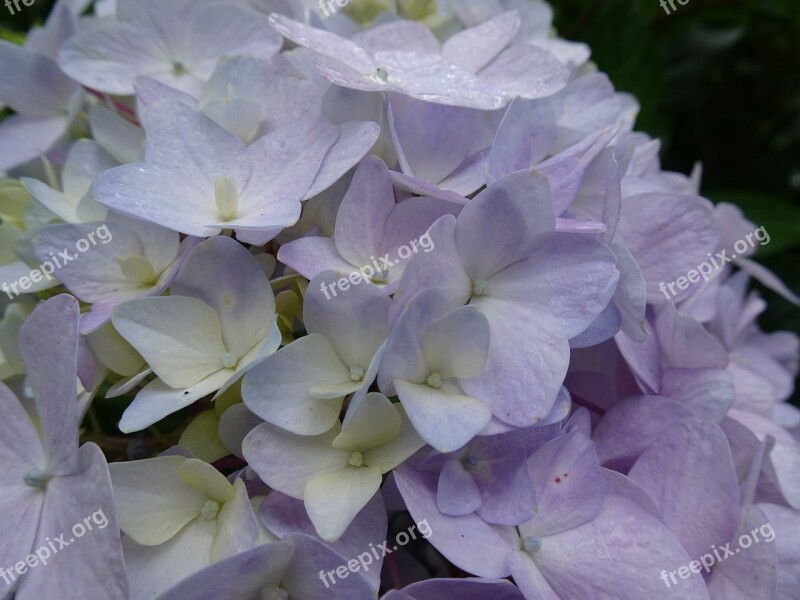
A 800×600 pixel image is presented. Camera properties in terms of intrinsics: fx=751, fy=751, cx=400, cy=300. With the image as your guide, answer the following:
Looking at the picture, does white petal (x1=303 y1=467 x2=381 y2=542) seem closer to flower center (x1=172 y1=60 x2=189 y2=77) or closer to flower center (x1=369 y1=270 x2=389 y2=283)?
flower center (x1=369 y1=270 x2=389 y2=283)

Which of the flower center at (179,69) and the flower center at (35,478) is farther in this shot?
the flower center at (179,69)

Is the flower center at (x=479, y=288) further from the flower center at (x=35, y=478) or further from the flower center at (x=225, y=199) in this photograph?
the flower center at (x=35, y=478)

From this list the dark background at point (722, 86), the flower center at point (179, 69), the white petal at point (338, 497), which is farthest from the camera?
the dark background at point (722, 86)

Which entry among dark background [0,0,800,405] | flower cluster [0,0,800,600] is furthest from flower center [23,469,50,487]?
dark background [0,0,800,405]

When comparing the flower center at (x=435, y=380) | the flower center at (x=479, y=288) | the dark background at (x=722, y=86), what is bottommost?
the dark background at (x=722, y=86)

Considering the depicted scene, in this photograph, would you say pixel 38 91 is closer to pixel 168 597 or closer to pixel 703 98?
pixel 168 597

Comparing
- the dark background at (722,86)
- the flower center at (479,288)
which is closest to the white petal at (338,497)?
the flower center at (479,288)

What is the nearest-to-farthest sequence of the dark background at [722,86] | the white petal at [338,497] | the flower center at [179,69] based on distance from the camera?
the white petal at [338,497] → the flower center at [179,69] → the dark background at [722,86]

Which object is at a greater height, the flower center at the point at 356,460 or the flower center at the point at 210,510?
the flower center at the point at 356,460

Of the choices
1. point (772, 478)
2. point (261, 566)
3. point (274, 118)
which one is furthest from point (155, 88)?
point (772, 478)
